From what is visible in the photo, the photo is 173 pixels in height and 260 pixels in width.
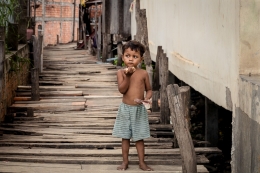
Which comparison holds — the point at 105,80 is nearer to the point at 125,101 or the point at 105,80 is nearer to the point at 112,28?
the point at 112,28

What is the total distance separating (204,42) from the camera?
20.0 ft

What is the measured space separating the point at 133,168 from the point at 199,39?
215cm

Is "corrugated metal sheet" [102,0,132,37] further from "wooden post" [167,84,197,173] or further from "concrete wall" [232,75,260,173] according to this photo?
"wooden post" [167,84,197,173]

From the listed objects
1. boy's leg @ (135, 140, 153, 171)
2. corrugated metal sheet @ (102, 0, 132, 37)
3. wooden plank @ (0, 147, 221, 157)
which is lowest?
wooden plank @ (0, 147, 221, 157)

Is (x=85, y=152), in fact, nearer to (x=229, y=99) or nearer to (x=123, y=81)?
(x=123, y=81)

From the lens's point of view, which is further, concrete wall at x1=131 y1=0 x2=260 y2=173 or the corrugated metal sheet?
the corrugated metal sheet

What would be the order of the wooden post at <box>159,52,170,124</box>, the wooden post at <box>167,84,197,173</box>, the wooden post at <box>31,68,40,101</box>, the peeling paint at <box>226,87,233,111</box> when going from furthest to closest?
the wooden post at <box>31,68,40,101</box>, the wooden post at <box>159,52,170,124</box>, the peeling paint at <box>226,87,233,111</box>, the wooden post at <box>167,84,197,173</box>

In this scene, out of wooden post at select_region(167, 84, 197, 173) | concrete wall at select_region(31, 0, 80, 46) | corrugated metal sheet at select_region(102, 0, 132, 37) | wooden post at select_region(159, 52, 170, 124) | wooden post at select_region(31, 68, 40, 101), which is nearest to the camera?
wooden post at select_region(167, 84, 197, 173)

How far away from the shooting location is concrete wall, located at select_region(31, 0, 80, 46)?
73.0 feet

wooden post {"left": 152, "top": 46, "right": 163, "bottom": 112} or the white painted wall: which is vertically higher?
the white painted wall

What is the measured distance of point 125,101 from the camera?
4801mm

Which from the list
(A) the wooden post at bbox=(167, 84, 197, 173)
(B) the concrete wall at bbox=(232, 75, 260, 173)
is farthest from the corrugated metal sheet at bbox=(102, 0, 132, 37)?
(A) the wooden post at bbox=(167, 84, 197, 173)

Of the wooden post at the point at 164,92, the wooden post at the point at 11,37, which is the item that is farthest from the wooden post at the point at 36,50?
the wooden post at the point at 164,92

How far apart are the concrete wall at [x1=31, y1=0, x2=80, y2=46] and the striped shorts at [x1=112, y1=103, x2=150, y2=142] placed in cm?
1739
